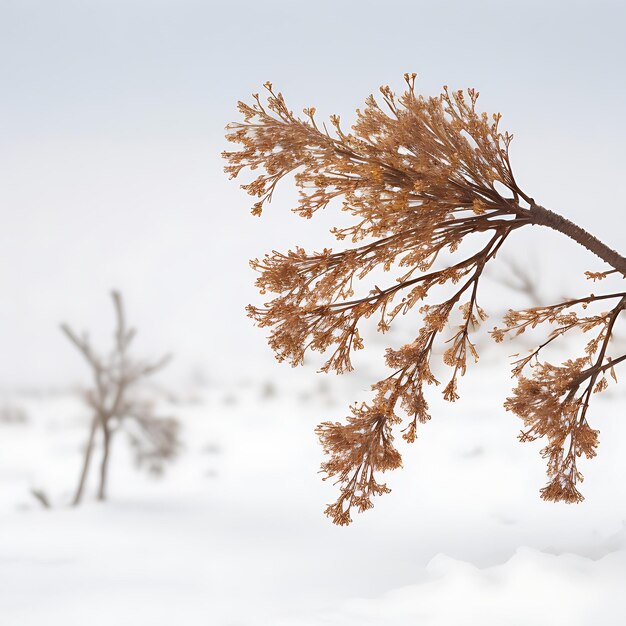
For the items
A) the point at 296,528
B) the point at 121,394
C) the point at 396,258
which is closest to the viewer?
the point at 396,258

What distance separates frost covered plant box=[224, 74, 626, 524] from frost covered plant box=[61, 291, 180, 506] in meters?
3.85

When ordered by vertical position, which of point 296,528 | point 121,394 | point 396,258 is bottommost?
point 296,528

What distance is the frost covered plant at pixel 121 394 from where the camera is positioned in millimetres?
6570

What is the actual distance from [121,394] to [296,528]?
6.55 ft

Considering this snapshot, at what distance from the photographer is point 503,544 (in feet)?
16.0

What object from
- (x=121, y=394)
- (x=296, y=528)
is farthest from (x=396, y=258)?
(x=121, y=394)

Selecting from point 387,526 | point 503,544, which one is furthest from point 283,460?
point 503,544

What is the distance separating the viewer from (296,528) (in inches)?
233

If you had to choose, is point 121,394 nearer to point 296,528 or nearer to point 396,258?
point 296,528

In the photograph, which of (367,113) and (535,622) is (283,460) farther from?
(367,113)

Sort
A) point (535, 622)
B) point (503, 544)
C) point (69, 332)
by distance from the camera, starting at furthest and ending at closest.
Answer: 1. point (69, 332)
2. point (503, 544)
3. point (535, 622)

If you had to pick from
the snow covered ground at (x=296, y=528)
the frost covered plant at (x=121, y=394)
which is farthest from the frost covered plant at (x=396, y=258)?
the frost covered plant at (x=121, y=394)

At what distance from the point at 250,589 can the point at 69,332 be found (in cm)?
315

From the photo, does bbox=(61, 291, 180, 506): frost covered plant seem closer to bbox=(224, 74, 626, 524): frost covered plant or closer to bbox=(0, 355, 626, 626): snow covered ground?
bbox=(0, 355, 626, 626): snow covered ground
